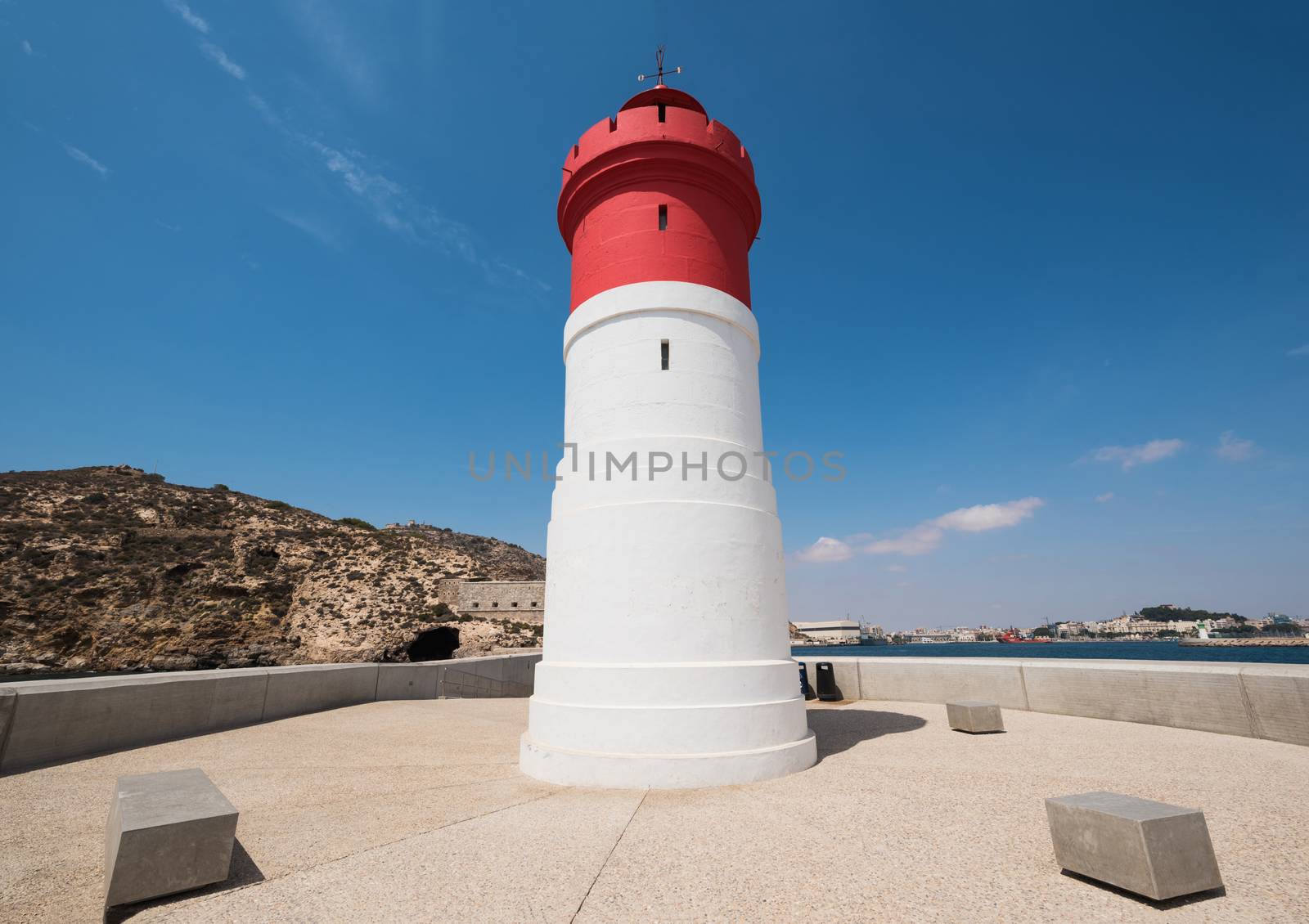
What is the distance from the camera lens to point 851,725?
10133 millimetres

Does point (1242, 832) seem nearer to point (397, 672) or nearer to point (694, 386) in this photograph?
point (694, 386)

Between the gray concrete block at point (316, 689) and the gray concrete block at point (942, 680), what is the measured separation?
1054cm

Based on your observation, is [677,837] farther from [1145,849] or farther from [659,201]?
[659,201]

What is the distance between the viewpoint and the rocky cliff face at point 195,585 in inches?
1264

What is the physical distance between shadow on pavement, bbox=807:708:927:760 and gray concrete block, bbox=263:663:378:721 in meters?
9.70

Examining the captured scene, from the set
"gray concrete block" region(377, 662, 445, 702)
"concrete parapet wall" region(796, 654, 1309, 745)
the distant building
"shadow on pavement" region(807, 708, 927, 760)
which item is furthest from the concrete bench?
Answer: the distant building

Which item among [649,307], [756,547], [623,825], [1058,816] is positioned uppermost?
[649,307]

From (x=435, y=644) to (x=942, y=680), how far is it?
31902 mm

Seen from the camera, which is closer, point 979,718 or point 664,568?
point 664,568

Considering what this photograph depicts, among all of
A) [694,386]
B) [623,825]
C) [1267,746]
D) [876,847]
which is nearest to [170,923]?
[623,825]

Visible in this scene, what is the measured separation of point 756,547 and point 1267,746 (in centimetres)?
690

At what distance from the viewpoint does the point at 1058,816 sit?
3.98 m

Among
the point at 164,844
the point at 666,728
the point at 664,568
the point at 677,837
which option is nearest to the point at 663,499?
the point at 664,568

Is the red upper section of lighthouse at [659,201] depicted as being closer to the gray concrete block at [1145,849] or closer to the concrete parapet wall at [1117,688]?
the gray concrete block at [1145,849]
